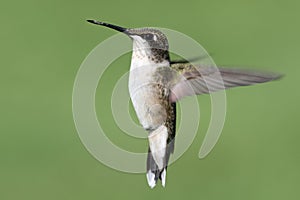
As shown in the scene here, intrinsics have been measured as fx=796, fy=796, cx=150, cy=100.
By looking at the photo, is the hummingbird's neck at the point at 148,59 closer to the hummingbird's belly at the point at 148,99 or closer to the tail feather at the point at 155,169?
the hummingbird's belly at the point at 148,99

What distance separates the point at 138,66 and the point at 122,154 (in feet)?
0.60

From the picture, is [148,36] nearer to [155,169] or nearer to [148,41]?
[148,41]

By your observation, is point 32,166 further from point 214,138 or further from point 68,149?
point 214,138

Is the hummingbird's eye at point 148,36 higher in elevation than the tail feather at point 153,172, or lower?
higher

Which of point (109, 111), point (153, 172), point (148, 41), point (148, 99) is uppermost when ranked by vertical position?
point (148, 41)

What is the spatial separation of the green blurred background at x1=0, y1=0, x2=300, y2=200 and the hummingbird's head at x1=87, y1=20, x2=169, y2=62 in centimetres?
274

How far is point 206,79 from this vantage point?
1.83 m

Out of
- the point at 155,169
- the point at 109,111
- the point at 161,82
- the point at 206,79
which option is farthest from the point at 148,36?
the point at 109,111

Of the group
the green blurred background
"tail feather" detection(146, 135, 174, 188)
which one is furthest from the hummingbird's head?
the green blurred background

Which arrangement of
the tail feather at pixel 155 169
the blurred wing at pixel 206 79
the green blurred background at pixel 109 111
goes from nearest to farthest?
the blurred wing at pixel 206 79, the tail feather at pixel 155 169, the green blurred background at pixel 109 111

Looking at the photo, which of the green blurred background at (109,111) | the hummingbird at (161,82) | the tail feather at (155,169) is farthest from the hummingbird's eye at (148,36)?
the green blurred background at (109,111)

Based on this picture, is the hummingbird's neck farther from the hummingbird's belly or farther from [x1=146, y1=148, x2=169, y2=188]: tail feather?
[x1=146, y1=148, x2=169, y2=188]: tail feather

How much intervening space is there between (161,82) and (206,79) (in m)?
0.16

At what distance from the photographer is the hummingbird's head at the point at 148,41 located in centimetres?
163
